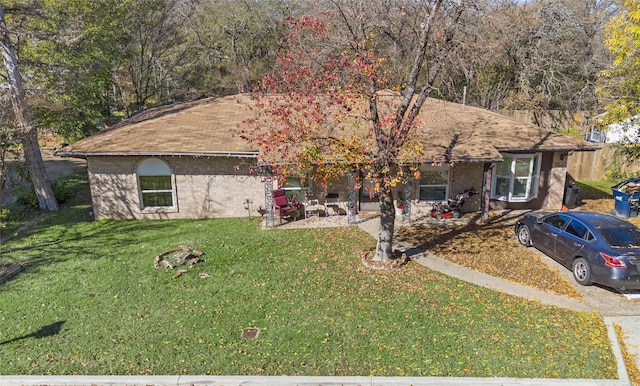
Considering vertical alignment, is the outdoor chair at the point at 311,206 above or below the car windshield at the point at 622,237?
below

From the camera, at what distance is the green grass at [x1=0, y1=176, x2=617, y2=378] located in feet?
24.6

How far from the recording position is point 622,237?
33.3 feet

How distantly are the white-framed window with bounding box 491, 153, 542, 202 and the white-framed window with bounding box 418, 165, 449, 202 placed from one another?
1.98m

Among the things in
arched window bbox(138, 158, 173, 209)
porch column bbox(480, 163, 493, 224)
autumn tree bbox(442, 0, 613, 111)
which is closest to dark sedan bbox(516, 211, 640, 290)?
porch column bbox(480, 163, 493, 224)

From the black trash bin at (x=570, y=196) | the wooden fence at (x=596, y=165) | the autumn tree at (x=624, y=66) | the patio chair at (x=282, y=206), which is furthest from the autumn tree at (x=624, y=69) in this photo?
the patio chair at (x=282, y=206)

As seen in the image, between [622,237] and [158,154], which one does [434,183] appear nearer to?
[622,237]

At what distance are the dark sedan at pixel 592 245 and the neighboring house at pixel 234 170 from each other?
337 centimetres

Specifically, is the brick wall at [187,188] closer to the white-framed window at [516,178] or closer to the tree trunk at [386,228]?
the tree trunk at [386,228]

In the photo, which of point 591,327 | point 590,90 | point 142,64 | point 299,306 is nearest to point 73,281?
point 299,306

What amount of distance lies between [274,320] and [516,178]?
12073 mm

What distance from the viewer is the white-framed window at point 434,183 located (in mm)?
16422

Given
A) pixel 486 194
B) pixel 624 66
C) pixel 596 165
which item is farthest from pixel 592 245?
pixel 596 165

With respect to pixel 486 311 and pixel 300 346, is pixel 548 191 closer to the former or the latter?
pixel 486 311

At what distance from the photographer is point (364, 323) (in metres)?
8.73
